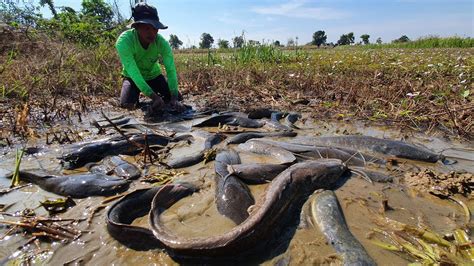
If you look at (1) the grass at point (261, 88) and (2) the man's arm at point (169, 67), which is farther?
(2) the man's arm at point (169, 67)

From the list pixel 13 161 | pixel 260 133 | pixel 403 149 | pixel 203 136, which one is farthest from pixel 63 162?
pixel 403 149

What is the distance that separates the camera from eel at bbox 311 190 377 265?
1739 millimetres

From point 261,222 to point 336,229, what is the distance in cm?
48

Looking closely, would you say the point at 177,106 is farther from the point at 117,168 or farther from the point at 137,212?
the point at 137,212

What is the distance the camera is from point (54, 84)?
601cm

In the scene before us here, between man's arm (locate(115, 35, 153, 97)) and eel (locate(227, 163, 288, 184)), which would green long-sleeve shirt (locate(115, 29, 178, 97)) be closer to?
man's arm (locate(115, 35, 153, 97))

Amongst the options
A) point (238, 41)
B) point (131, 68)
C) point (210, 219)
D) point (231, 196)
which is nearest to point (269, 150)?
point (231, 196)

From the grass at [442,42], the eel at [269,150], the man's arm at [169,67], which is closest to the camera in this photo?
the eel at [269,150]

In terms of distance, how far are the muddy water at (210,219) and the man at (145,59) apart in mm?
2208

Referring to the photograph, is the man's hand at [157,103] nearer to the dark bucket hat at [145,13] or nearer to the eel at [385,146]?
the dark bucket hat at [145,13]

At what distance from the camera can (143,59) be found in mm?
5809

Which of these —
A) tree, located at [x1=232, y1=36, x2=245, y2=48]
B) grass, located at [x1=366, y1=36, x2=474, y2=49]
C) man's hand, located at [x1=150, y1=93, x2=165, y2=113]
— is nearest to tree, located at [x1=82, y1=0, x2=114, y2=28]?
tree, located at [x1=232, y1=36, x2=245, y2=48]

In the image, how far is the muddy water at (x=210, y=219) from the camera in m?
1.85

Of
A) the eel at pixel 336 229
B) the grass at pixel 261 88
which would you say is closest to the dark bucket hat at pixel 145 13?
the grass at pixel 261 88
